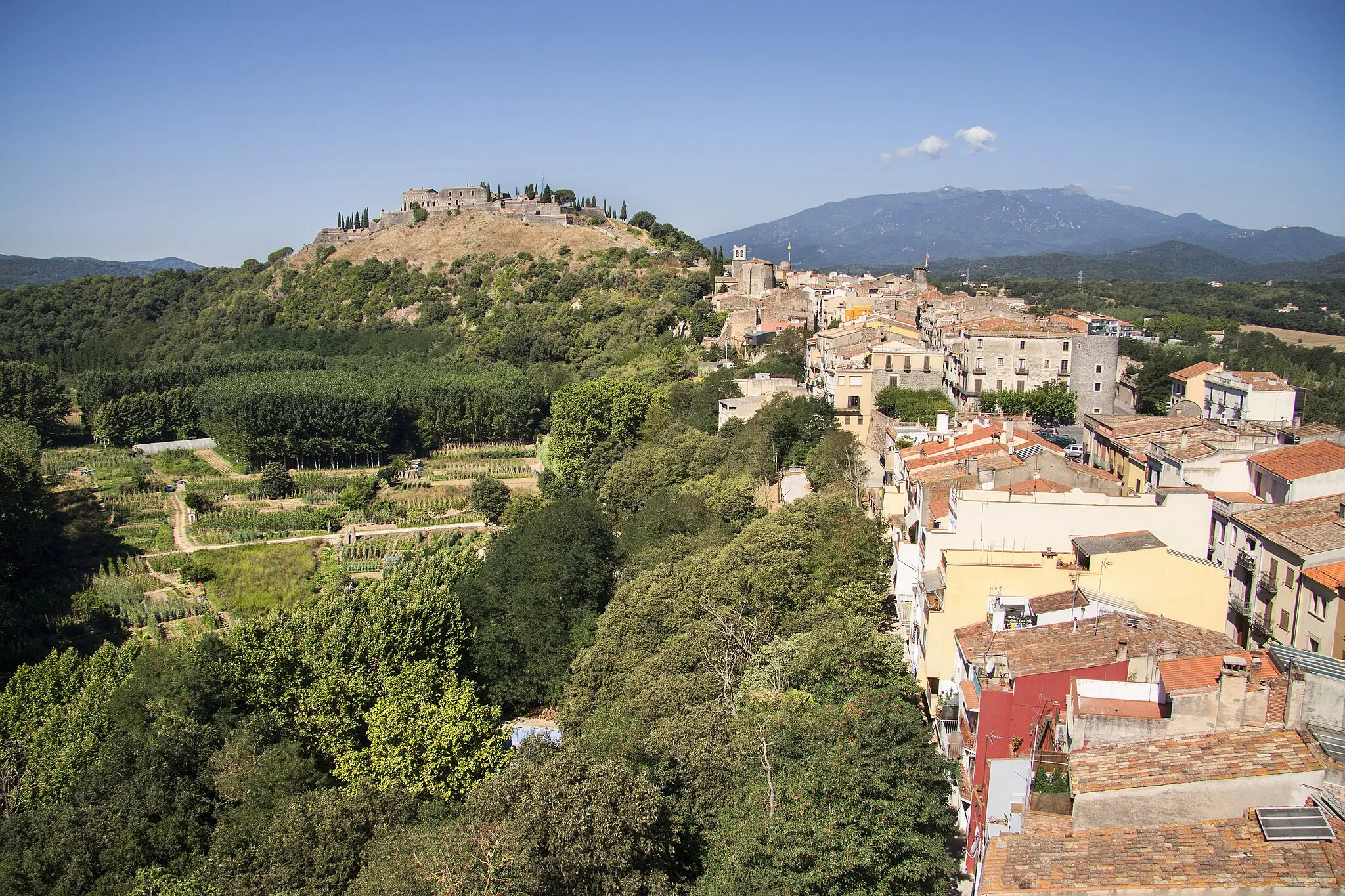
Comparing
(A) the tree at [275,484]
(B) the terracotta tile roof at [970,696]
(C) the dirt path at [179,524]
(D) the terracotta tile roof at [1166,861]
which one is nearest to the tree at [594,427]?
(A) the tree at [275,484]

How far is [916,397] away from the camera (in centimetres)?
3812

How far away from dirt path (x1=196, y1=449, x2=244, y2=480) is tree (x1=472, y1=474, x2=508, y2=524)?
16121mm

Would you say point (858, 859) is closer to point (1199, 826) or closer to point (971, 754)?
point (971, 754)

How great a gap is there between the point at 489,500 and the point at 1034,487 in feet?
105

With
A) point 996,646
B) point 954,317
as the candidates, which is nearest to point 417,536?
point 954,317

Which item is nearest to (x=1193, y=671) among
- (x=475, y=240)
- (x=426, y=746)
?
(x=426, y=746)

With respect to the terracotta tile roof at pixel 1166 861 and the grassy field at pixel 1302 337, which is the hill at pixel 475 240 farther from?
the terracotta tile roof at pixel 1166 861

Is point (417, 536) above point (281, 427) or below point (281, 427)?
below

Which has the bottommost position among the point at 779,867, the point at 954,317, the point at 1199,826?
the point at 779,867

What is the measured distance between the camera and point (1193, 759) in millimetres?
10469

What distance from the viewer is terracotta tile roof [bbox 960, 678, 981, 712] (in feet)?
44.9

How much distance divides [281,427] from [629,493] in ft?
89.0

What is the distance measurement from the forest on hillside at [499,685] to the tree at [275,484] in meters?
0.21

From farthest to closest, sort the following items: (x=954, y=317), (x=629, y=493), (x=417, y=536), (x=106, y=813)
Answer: (x=954, y=317) < (x=417, y=536) < (x=629, y=493) < (x=106, y=813)
